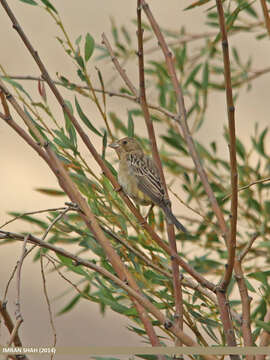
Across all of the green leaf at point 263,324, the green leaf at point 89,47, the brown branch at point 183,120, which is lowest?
the green leaf at point 263,324

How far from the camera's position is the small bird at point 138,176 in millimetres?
2568

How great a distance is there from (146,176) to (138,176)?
0.05 m

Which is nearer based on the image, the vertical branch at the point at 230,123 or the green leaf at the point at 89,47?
the vertical branch at the point at 230,123

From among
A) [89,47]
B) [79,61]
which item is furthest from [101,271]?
[89,47]

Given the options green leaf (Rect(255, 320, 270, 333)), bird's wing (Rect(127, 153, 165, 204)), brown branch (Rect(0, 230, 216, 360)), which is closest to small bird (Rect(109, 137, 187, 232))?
bird's wing (Rect(127, 153, 165, 204))

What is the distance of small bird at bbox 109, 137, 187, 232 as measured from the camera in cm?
257

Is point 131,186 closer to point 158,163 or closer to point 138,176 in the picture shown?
point 138,176

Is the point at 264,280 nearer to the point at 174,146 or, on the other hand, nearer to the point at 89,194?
the point at 89,194

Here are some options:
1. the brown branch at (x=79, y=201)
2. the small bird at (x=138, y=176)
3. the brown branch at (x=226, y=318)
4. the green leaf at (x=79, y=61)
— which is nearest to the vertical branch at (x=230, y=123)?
the brown branch at (x=226, y=318)

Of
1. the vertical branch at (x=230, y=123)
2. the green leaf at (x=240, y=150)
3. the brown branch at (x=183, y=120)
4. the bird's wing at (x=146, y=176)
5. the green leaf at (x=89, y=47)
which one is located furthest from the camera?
the green leaf at (x=240, y=150)

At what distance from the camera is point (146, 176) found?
279 cm

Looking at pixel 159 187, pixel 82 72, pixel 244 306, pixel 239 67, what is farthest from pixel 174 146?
pixel 244 306

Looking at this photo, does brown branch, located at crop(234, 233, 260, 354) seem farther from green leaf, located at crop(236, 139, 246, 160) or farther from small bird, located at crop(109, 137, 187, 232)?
green leaf, located at crop(236, 139, 246, 160)

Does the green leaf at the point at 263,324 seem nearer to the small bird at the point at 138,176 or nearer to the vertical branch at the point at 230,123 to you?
the vertical branch at the point at 230,123
